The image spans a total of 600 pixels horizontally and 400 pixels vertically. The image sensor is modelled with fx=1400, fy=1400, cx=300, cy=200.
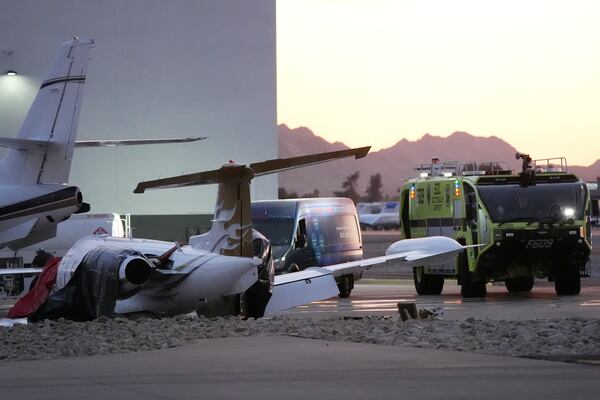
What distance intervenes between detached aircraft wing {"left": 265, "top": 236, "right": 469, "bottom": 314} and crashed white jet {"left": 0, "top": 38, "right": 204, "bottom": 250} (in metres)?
11.4

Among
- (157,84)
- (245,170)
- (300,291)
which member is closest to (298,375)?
(245,170)

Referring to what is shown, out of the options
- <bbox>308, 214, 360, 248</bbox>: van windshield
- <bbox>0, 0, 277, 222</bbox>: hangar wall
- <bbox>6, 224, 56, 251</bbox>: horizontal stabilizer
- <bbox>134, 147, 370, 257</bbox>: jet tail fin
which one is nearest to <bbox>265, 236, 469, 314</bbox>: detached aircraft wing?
<bbox>134, 147, 370, 257</bbox>: jet tail fin

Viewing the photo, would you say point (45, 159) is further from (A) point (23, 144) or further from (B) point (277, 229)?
(B) point (277, 229)

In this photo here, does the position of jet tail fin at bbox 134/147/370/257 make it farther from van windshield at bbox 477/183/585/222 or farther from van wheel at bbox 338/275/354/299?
van wheel at bbox 338/275/354/299

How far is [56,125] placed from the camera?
3400 centimetres

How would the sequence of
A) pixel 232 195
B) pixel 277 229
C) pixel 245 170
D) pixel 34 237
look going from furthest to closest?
pixel 34 237, pixel 277 229, pixel 232 195, pixel 245 170

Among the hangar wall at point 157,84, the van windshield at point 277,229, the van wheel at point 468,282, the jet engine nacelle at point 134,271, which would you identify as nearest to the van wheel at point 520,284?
the van wheel at point 468,282

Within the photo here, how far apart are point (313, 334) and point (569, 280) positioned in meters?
13.7

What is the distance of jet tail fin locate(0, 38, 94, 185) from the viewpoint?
111 ft

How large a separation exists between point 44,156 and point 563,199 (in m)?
12.5

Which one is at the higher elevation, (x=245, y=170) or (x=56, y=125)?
(x=56, y=125)

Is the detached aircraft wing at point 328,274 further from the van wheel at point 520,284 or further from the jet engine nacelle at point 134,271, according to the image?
the van wheel at point 520,284

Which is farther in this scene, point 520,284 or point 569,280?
point 520,284

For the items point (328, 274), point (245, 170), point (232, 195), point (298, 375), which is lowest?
point (298, 375)
